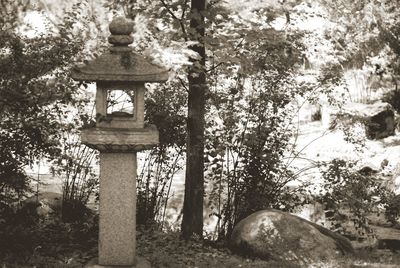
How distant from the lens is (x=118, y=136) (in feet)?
17.0

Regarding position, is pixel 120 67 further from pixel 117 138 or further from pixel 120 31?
pixel 117 138

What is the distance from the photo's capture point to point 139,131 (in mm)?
5242

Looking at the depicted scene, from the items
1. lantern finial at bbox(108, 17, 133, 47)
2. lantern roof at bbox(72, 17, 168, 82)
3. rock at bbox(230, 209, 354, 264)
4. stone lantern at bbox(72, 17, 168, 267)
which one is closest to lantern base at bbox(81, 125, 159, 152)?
stone lantern at bbox(72, 17, 168, 267)

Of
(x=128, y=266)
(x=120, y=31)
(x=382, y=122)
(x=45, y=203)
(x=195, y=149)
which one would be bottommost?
(x=128, y=266)

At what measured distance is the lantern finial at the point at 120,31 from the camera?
5.25m

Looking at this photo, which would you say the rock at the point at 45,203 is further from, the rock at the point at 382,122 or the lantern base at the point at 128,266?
the rock at the point at 382,122

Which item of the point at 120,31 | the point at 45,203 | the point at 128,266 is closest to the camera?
the point at 120,31

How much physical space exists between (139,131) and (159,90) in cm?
254

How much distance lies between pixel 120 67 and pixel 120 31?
39 cm

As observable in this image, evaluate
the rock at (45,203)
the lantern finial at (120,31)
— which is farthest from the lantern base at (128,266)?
the rock at (45,203)

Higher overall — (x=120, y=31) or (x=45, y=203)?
(x=120, y=31)

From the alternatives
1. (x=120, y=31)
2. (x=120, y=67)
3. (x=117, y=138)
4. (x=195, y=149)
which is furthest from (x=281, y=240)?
(x=120, y=31)

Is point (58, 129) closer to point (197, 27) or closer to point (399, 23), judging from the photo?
point (197, 27)

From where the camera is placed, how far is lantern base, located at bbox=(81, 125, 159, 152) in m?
5.18
